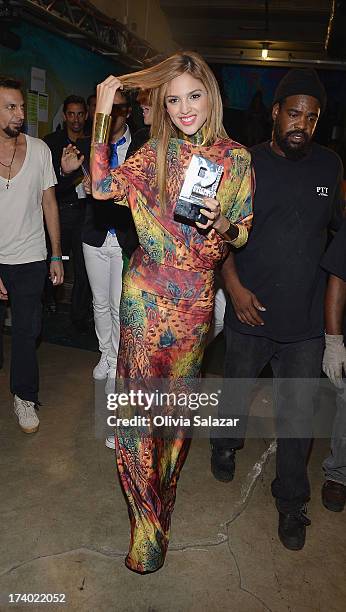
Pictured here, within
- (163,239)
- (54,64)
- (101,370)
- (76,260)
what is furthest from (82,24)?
(163,239)

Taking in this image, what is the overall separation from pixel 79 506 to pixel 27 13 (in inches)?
247

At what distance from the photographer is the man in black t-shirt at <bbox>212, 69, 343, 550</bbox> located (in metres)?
2.38

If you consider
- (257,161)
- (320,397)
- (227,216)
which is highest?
Result: (257,161)

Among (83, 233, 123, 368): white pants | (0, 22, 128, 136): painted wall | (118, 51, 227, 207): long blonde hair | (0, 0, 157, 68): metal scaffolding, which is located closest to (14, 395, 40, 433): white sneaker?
(83, 233, 123, 368): white pants

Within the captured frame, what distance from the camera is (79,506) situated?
2.61 metres

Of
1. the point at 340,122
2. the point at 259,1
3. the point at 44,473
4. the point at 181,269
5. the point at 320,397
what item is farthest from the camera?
the point at 340,122

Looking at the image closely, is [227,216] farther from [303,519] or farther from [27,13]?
[27,13]

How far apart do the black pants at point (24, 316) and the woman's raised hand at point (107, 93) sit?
1.34m

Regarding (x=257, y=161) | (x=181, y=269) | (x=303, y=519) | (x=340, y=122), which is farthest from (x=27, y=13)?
(x=340, y=122)

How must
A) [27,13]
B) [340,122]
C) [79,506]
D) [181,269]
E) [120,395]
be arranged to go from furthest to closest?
[340,122], [27,13], [79,506], [120,395], [181,269]

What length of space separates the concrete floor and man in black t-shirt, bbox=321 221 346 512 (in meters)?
0.26

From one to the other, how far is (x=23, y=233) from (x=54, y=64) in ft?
19.1

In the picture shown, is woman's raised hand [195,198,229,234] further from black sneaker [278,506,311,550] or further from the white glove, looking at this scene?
black sneaker [278,506,311,550]

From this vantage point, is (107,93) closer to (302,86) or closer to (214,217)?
(214,217)
